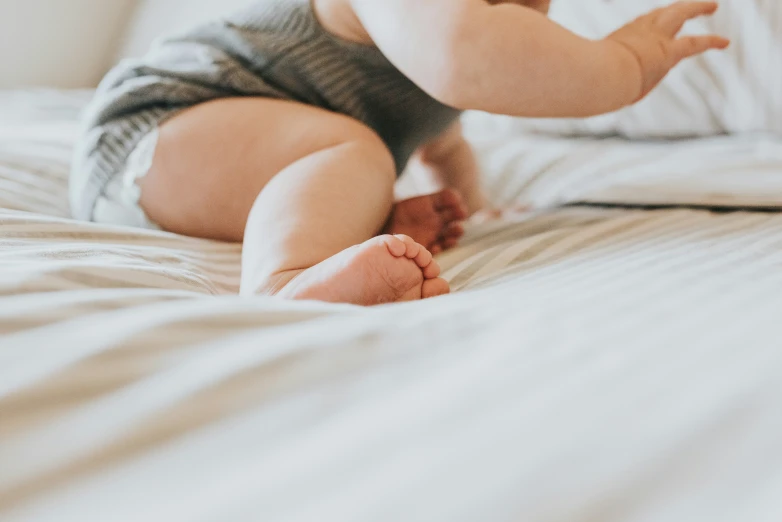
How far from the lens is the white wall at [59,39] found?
5.86 ft

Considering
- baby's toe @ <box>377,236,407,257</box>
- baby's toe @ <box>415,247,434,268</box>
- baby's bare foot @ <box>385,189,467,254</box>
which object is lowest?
baby's bare foot @ <box>385,189,467,254</box>

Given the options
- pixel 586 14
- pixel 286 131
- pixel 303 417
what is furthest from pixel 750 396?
pixel 586 14

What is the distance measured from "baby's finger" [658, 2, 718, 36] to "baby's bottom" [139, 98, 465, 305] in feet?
0.82

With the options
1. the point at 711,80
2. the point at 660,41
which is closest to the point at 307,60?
the point at 660,41

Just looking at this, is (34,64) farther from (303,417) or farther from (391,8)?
(303,417)

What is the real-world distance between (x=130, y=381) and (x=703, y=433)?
193mm

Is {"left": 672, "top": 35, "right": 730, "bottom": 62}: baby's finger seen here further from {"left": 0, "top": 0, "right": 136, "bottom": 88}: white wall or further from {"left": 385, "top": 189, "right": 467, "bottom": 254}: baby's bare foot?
{"left": 0, "top": 0, "right": 136, "bottom": 88}: white wall

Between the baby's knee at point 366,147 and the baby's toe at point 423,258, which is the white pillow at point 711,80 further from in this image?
the baby's toe at point 423,258

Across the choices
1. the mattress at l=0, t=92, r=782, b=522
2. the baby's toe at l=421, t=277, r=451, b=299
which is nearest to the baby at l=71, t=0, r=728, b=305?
the baby's toe at l=421, t=277, r=451, b=299

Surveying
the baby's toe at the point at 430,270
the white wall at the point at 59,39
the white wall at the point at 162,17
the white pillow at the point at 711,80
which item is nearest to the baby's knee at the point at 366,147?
the baby's toe at the point at 430,270

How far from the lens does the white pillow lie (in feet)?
2.71

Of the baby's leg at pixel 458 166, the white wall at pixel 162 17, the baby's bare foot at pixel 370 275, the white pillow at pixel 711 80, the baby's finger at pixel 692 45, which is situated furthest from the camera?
the white wall at pixel 162 17

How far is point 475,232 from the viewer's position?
0.67 meters

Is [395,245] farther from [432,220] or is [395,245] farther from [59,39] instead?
[59,39]
